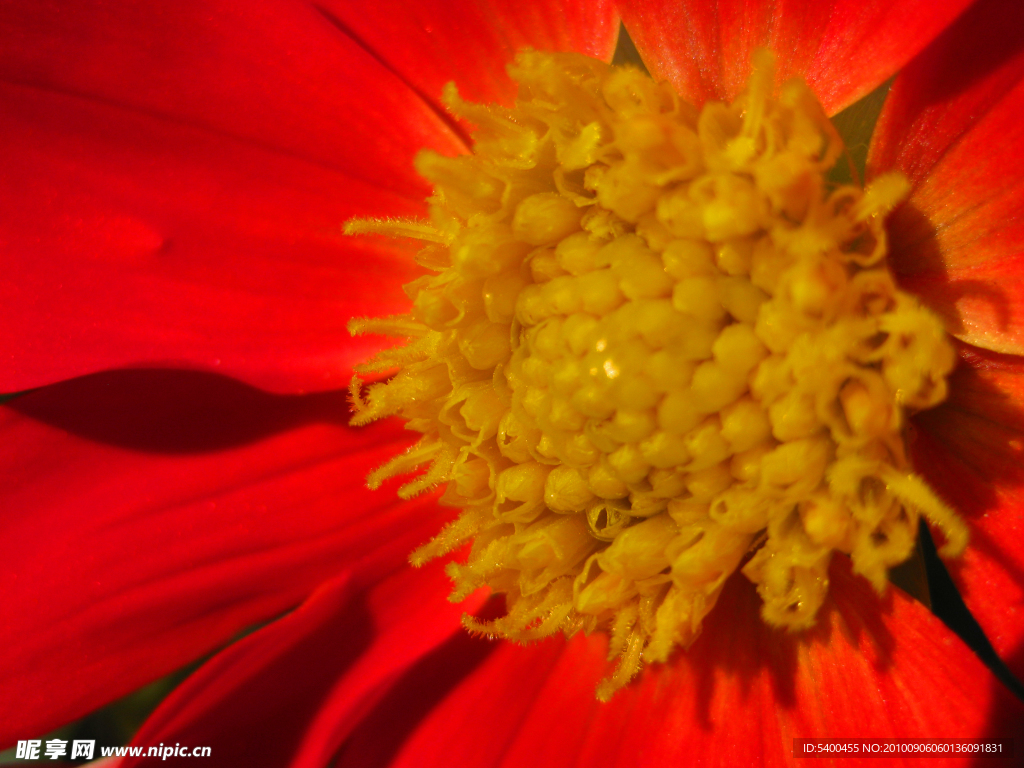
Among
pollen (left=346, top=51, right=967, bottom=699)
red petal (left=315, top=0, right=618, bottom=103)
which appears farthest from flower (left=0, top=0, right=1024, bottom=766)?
pollen (left=346, top=51, right=967, bottom=699)

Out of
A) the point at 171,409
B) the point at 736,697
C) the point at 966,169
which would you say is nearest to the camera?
the point at 966,169

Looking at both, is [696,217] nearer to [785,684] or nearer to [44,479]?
[785,684]

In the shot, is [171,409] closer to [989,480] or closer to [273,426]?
[273,426]

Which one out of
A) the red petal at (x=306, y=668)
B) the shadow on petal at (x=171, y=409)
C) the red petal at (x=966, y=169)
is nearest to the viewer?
the red petal at (x=966, y=169)

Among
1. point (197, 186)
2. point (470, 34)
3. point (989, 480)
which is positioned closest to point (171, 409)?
point (197, 186)

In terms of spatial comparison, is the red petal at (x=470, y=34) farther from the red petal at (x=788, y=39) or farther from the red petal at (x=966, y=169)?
the red petal at (x=966, y=169)

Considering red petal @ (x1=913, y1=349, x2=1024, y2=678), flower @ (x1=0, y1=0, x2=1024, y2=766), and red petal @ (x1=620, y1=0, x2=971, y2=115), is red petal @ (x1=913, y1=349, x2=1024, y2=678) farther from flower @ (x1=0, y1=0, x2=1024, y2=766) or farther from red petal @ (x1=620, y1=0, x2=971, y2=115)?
red petal @ (x1=620, y1=0, x2=971, y2=115)

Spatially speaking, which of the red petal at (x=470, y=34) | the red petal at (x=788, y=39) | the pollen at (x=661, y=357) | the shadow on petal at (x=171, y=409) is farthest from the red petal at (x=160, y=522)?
the red petal at (x=788, y=39)
